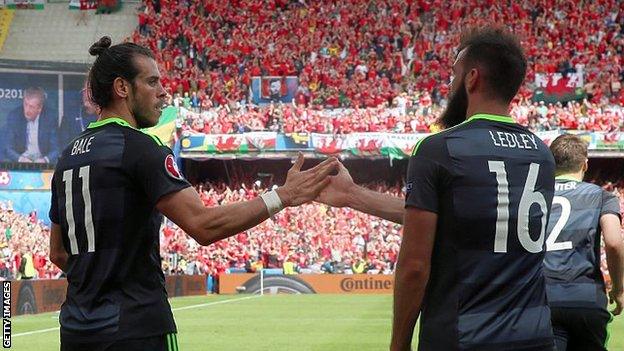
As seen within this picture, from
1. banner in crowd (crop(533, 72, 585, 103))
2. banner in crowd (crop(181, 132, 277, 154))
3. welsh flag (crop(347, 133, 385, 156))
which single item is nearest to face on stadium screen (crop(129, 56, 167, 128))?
welsh flag (crop(347, 133, 385, 156))

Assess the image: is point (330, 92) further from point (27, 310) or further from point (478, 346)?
point (478, 346)

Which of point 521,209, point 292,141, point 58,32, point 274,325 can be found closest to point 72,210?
point 521,209

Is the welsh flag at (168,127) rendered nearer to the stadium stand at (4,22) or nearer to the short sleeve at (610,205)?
the stadium stand at (4,22)

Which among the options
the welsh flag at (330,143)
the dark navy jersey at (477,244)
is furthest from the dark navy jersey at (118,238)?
the welsh flag at (330,143)

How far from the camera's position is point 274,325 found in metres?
19.6

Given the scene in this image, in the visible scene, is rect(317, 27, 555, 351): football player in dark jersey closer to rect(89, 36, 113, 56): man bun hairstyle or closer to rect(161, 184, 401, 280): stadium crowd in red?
rect(89, 36, 113, 56): man bun hairstyle

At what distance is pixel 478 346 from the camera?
4191 millimetres

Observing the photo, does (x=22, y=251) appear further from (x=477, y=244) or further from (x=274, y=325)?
(x=477, y=244)

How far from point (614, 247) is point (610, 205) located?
0.26 metres

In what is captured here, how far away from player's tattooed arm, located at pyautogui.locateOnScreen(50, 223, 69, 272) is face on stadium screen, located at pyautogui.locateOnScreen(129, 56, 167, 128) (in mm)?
655

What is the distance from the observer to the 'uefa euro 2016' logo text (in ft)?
108

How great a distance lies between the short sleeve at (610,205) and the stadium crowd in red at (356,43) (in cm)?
3199

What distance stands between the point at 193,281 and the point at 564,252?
27.3m

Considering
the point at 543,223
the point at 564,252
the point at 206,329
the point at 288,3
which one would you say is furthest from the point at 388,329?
the point at 288,3
